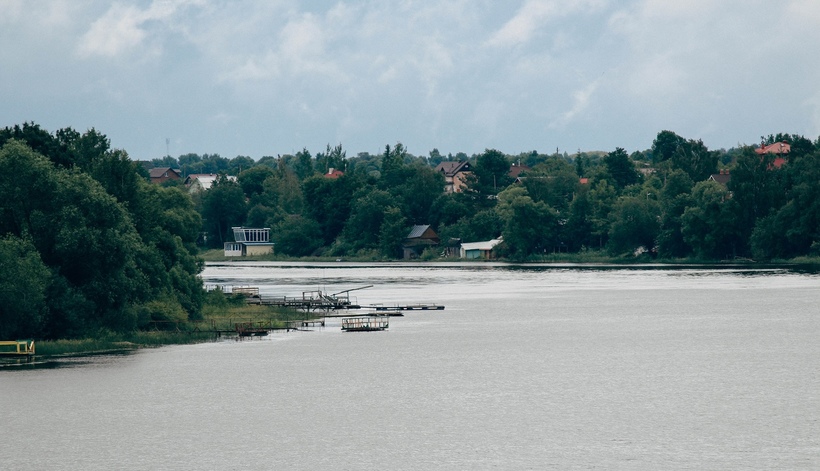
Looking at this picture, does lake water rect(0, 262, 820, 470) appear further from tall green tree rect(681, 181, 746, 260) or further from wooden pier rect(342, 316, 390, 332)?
tall green tree rect(681, 181, 746, 260)

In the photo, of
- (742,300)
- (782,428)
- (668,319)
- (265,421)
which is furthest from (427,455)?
(742,300)

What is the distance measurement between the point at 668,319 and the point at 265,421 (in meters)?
49.9

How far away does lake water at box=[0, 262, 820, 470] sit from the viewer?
4434 cm

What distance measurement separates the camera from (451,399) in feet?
184

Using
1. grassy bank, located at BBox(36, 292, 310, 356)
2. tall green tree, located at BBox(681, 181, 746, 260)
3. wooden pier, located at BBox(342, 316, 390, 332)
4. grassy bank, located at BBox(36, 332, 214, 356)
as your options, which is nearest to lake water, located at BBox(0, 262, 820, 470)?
wooden pier, located at BBox(342, 316, 390, 332)

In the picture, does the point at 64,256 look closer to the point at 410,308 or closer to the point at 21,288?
the point at 21,288

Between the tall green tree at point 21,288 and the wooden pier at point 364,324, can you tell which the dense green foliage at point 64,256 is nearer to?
the tall green tree at point 21,288

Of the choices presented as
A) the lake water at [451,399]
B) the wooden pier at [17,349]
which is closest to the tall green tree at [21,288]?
the wooden pier at [17,349]

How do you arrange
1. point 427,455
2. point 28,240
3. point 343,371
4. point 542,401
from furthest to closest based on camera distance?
1. point 28,240
2. point 343,371
3. point 542,401
4. point 427,455

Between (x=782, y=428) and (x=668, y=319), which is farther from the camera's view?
(x=668, y=319)

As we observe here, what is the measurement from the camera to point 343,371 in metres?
64.9

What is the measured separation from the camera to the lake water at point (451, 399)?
4434cm

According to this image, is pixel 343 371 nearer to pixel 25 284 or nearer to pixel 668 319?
pixel 25 284

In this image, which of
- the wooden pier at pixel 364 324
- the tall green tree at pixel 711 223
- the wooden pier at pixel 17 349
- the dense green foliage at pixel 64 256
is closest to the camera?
the wooden pier at pixel 17 349
